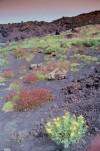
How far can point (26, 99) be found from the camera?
9.91 m

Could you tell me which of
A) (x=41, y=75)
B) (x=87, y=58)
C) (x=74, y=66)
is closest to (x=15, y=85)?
(x=41, y=75)

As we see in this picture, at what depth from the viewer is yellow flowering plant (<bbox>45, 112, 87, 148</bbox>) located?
7.78m

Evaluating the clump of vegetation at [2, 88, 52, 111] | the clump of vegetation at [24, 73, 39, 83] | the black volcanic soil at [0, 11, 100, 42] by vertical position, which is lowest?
the clump of vegetation at [2, 88, 52, 111]

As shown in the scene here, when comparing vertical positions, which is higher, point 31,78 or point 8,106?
point 31,78

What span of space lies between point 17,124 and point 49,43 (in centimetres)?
655

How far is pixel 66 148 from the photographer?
25.4ft

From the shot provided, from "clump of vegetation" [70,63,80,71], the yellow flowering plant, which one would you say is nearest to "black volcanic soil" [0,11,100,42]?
"clump of vegetation" [70,63,80,71]

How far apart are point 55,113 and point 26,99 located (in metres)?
1.01

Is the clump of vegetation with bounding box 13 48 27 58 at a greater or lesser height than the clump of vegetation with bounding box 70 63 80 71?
greater

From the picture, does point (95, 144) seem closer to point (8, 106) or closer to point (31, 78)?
point (8, 106)

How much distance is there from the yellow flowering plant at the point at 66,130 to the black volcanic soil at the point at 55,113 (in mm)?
132

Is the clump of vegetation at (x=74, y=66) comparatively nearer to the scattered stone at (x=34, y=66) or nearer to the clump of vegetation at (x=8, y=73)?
the scattered stone at (x=34, y=66)

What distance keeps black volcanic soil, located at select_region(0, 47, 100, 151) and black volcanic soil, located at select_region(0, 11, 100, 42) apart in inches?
233

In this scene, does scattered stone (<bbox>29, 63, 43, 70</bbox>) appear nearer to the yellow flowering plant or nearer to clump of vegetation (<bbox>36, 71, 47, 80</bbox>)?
clump of vegetation (<bbox>36, 71, 47, 80</bbox>)
